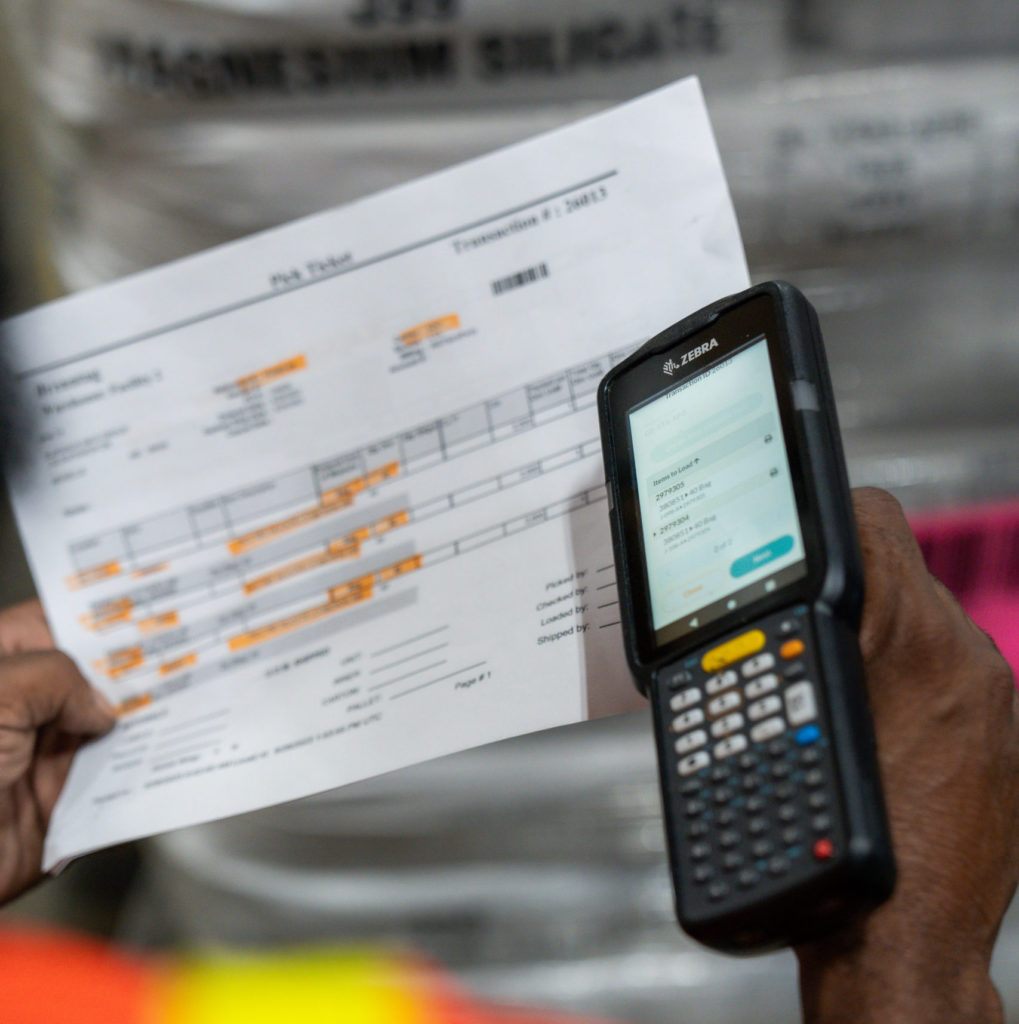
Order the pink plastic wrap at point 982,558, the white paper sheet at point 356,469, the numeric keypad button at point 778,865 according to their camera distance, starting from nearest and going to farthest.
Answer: the numeric keypad button at point 778,865 < the white paper sheet at point 356,469 < the pink plastic wrap at point 982,558

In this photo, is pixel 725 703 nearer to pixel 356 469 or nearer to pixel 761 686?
pixel 761 686

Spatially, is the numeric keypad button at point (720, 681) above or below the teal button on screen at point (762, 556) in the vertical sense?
below

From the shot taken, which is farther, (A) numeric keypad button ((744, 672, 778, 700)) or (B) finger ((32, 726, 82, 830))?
(B) finger ((32, 726, 82, 830))

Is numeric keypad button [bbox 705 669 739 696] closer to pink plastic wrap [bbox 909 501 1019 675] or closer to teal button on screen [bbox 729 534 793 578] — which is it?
teal button on screen [bbox 729 534 793 578]

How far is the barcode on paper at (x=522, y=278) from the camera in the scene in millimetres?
496

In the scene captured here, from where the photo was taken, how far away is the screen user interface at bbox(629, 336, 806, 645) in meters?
0.39

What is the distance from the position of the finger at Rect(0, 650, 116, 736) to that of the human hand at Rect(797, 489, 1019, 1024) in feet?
1.20

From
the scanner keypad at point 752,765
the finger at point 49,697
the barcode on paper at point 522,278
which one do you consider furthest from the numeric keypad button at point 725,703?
the finger at point 49,697

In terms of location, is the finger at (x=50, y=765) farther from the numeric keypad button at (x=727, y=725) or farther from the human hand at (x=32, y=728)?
the numeric keypad button at (x=727, y=725)

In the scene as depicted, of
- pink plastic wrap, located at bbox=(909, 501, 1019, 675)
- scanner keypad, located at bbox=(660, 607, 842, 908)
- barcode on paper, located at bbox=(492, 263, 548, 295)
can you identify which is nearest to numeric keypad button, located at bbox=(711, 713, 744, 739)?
scanner keypad, located at bbox=(660, 607, 842, 908)

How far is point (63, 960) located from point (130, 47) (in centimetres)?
46

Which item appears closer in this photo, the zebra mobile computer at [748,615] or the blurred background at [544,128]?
the zebra mobile computer at [748,615]

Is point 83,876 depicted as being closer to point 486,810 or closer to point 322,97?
point 486,810

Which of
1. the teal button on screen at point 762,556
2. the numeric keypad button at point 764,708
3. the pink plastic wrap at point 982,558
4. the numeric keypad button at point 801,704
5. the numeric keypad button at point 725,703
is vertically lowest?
the pink plastic wrap at point 982,558
